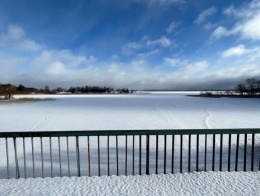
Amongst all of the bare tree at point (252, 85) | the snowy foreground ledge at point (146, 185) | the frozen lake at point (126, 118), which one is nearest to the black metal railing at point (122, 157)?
the snowy foreground ledge at point (146, 185)

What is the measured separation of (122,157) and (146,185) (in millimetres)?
2496

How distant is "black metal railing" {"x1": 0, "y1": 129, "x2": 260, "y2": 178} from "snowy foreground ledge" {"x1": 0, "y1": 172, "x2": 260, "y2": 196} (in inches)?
9.8

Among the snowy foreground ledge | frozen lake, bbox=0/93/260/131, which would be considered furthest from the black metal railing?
frozen lake, bbox=0/93/260/131

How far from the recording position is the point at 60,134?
3336mm

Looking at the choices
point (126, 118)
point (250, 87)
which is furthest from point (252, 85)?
point (126, 118)

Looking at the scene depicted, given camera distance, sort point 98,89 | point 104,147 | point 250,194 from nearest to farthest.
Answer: point 250,194 → point 104,147 → point 98,89

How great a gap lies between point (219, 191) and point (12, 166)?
4.92 meters

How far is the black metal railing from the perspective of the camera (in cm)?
340

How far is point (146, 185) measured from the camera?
121 inches

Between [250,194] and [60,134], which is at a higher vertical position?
[60,134]

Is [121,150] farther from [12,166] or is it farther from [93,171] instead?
[12,166]

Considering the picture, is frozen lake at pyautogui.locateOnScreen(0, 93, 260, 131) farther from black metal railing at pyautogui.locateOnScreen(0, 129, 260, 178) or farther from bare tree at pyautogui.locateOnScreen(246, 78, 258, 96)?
bare tree at pyautogui.locateOnScreen(246, 78, 258, 96)

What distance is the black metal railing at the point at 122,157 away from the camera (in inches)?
134

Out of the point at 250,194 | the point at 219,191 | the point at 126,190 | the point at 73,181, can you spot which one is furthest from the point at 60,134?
the point at 250,194
